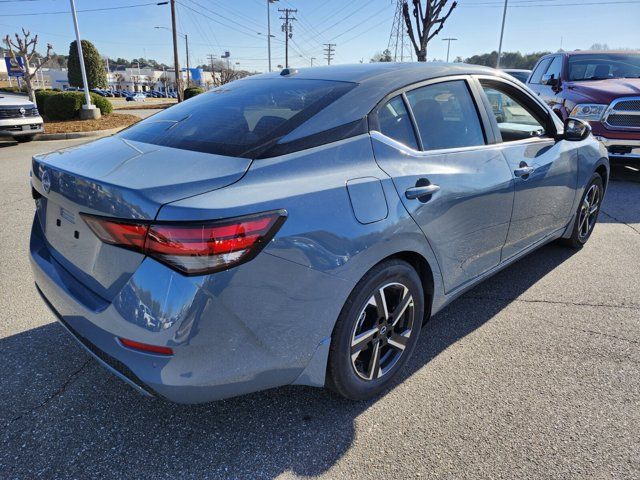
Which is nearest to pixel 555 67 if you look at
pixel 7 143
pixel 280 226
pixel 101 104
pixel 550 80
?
pixel 550 80

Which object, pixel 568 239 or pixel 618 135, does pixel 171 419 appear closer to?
pixel 568 239

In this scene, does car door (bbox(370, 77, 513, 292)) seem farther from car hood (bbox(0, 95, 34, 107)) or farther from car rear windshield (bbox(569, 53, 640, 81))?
car hood (bbox(0, 95, 34, 107))

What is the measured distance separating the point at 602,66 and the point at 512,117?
6646 mm

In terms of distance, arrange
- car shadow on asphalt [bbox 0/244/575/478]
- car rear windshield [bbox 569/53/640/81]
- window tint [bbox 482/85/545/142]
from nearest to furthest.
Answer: car shadow on asphalt [bbox 0/244/575/478] < window tint [bbox 482/85/545/142] < car rear windshield [bbox 569/53/640/81]

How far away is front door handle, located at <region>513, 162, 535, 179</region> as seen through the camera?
3100 millimetres

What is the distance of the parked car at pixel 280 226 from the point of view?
5.61 ft

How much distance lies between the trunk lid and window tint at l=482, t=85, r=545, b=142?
2.06 m

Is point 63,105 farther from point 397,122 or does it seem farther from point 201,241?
point 201,241

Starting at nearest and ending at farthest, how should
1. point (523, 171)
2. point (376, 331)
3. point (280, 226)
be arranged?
point (280, 226) → point (376, 331) → point (523, 171)

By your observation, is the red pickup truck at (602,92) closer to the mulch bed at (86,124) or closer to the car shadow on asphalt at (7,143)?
the mulch bed at (86,124)

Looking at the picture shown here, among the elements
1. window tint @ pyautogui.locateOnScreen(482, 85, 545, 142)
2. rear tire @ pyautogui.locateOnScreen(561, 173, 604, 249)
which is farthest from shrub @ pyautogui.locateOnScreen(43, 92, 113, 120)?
rear tire @ pyautogui.locateOnScreen(561, 173, 604, 249)

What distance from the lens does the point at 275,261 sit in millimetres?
1786

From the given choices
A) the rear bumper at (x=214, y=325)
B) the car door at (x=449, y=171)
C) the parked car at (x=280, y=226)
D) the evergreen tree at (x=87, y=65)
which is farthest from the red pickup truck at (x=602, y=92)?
the evergreen tree at (x=87, y=65)

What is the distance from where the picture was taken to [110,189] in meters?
1.81
